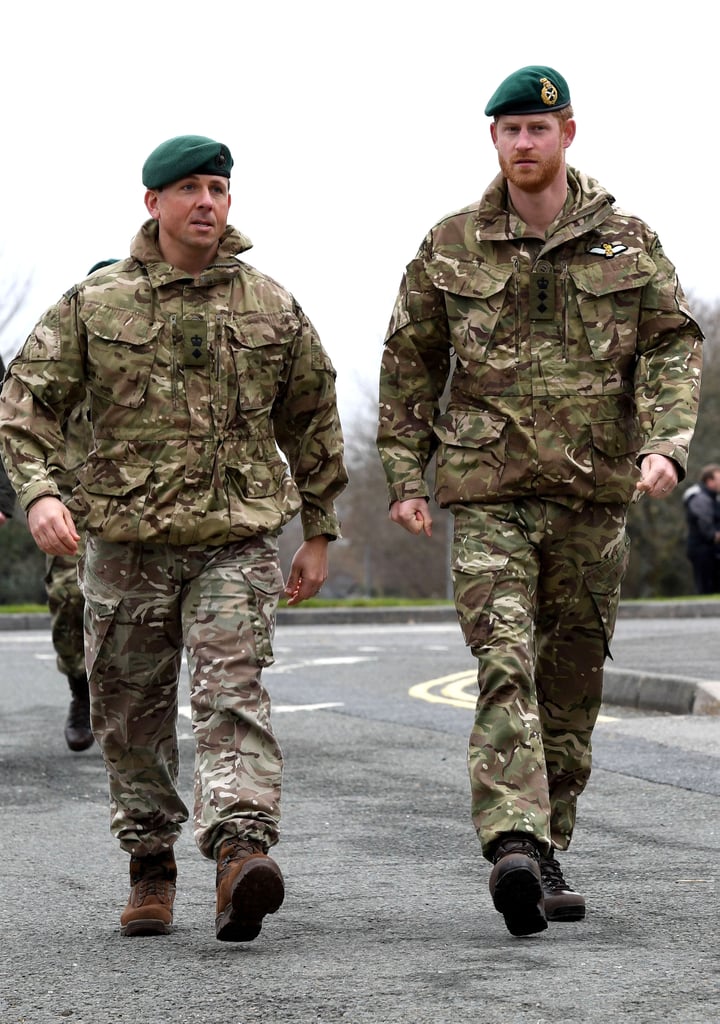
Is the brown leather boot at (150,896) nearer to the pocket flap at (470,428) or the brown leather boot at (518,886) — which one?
the brown leather boot at (518,886)

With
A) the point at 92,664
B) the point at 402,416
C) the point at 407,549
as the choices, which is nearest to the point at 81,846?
the point at 92,664

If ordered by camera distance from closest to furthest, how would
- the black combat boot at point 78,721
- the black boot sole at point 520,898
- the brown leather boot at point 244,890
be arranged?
the brown leather boot at point 244,890 < the black boot sole at point 520,898 < the black combat boot at point 78,721

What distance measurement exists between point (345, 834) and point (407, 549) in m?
50.4

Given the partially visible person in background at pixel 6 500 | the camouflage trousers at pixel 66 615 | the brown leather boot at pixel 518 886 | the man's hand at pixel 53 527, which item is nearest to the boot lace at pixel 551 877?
the brown leather boot at pixel 518 886

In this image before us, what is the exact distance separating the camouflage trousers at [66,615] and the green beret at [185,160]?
4.02m

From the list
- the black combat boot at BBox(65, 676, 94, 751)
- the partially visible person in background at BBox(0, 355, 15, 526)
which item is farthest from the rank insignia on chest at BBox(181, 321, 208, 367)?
the black combat boot at BBox(65, 676, 94, 751)

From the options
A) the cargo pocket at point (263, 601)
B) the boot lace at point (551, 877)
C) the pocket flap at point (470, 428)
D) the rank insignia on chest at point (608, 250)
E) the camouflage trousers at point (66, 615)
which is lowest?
the boot lace at point (551, 877)

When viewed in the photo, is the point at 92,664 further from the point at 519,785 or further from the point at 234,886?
the point at 519,785

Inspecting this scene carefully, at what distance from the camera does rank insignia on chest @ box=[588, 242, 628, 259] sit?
5.03 metres

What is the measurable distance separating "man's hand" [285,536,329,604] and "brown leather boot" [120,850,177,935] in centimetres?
76

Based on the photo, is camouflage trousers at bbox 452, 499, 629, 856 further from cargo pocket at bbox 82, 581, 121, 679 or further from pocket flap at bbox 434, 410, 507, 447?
cargo pocket at bbox 82, 581, 121, 679

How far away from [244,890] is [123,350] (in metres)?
1.41

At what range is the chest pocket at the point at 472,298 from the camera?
499cm

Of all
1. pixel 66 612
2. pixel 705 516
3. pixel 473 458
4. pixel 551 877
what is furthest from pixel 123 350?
pixel 705 516
